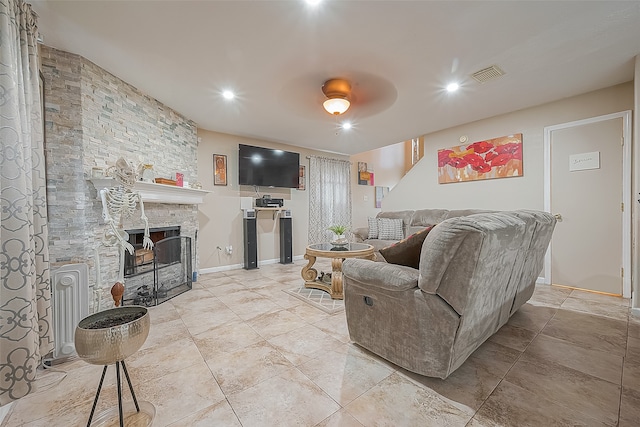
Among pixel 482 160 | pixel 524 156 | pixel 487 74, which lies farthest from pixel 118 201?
pixel 524 156

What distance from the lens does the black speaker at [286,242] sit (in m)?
5.00

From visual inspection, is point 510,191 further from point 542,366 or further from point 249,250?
point 249,250

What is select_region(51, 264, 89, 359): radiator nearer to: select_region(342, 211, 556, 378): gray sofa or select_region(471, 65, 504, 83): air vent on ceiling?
select_region(342, 211, 556, 378): gray sofa

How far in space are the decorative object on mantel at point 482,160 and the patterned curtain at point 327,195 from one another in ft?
7.38

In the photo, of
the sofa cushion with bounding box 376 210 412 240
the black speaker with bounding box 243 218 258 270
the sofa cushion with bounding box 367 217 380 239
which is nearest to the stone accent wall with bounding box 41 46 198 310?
the black speaker with bounding box 243 218 258 270

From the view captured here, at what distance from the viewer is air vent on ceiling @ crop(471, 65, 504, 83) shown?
2.53 metres

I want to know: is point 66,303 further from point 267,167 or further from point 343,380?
point 267,167

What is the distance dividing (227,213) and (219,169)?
2.59 feet

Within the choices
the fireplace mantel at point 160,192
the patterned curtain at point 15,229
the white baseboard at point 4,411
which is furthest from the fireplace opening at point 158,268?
the patterned curtain at point 15,229

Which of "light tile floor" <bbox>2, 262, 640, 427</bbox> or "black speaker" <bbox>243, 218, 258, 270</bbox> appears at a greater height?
"black speaker" <bbox>243, 218, 258, 270</bbox>

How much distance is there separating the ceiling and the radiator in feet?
6.10

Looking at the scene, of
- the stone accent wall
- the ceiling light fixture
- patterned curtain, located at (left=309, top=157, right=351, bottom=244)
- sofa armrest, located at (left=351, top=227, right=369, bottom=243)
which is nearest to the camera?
the stone accent wall

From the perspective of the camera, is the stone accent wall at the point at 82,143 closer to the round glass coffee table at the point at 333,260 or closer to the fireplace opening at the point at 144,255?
the fireplace opening at the point at 144,255

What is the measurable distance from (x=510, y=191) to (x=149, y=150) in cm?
497
